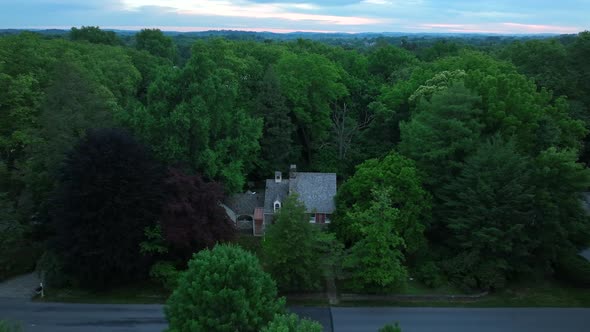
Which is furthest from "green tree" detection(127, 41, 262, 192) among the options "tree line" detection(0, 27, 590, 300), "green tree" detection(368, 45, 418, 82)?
"green tree" detection(368, 45, 418, 82)

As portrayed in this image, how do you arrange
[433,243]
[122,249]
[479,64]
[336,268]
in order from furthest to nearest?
[479,64], [433,243], [336,268], [122,249]

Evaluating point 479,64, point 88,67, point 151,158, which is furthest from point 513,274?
point 88,67

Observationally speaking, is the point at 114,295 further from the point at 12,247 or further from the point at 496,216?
the point at 496,216

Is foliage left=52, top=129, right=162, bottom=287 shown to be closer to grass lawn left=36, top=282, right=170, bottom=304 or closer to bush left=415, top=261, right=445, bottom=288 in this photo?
grass lawn left=36, top=282, right=170, bottom=304

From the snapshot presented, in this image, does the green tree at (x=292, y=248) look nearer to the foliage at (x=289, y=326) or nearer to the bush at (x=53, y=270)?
the foliage at (x=289, y=326)

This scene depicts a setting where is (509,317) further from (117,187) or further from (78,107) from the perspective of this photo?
(78,107)

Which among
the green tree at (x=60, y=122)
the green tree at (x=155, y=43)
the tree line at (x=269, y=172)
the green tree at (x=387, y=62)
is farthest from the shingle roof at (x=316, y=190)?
the green tree at (x=155, y=43)
